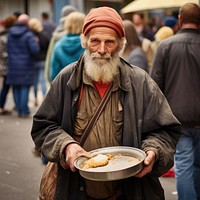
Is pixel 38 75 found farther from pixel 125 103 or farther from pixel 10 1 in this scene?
pixel 10 1

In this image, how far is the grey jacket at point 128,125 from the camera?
334 centimetres

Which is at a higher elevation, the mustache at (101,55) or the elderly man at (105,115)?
the mustache at (101,55)

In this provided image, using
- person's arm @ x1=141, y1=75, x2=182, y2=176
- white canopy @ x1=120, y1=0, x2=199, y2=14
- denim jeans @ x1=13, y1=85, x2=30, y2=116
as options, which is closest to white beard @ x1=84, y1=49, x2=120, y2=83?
person's arm @ x1=141, y1=75, x2=182, y2=176

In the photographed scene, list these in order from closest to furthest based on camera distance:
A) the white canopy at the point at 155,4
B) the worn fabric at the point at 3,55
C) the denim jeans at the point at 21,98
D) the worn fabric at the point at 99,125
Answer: the worn fabric at the point at 99,125 → the white canopy at the point at 155,4 → the denim jeans at the point at 21,98 → the worn fabric at the point at 3,55

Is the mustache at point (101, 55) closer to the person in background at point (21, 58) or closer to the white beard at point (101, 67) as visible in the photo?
the white beard at point (101, 67)

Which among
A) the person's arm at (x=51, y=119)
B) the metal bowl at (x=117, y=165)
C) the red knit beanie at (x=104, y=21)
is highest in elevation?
the red knit beanie at (x=104, y=21)

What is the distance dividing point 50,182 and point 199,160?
2374mm

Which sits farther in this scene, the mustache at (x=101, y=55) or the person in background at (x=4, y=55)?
the person in background at (x=4, y=55)

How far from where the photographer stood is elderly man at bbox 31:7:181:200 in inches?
132

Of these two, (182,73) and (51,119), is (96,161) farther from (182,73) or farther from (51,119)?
(182,73)

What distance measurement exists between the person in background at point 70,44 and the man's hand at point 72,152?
4149 mm

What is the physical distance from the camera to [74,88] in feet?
11.1

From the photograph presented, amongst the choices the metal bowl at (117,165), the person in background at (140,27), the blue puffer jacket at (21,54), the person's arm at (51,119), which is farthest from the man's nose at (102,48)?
the person in background at (140,27)

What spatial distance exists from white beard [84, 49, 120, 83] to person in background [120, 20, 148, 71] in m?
3.35
